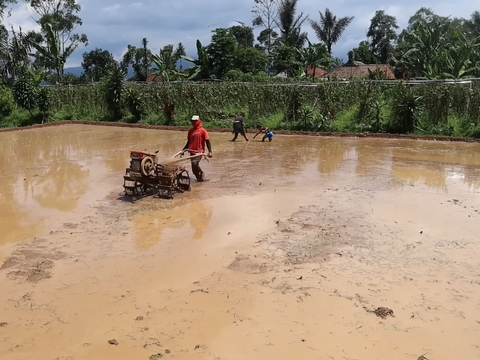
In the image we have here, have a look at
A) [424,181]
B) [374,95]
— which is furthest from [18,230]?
[374,95]

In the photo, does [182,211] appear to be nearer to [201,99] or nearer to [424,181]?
[424,181]

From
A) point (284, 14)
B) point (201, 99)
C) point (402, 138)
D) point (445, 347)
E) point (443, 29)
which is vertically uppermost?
point (284, 14)

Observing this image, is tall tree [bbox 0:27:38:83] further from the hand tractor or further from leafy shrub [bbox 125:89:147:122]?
the hand tractor

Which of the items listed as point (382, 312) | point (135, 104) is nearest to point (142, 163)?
point (382, 312)

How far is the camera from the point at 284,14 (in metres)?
40.4

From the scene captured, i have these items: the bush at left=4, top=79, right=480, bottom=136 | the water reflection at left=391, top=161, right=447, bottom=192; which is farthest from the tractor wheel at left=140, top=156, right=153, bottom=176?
the bush at left=4, top=79, right=480, bottom=136

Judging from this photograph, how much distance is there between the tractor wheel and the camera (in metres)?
8.84

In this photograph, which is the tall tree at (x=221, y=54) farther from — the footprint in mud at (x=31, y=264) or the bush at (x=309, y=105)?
the footprint in mud at (x=31, y=264)

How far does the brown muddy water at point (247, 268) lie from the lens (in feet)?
14.3

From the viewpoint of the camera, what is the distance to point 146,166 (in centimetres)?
892

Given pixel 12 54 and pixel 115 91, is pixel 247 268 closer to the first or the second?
pixel 115 91

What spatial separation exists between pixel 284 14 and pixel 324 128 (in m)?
23.9

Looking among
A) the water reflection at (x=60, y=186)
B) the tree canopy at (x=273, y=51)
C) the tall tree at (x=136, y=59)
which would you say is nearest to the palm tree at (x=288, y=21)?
the tree canopy at (x=273, y=51)

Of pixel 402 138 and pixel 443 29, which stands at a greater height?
pixel 443 29
